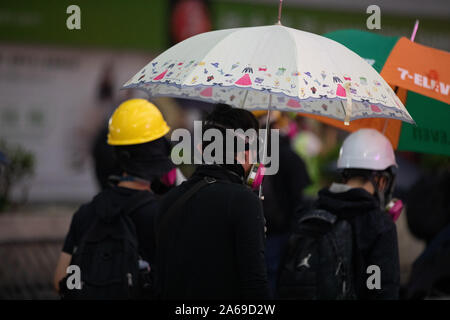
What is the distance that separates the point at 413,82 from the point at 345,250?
94 cm

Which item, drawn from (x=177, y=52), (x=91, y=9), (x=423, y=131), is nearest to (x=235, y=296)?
(x=177, y=52)

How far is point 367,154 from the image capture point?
362cm

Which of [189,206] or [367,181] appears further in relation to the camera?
[367,181]

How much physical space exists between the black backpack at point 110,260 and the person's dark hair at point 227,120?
0.71 m

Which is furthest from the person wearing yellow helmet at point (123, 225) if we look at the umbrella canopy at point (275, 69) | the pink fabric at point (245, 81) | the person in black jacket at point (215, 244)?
the pink fabric at point (245, 81)

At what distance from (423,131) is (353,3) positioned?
25.6 ft

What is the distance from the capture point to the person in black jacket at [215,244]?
102 inches

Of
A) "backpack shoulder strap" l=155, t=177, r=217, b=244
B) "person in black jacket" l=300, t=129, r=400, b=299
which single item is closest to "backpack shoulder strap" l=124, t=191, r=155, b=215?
"backpack shoulder strap" l=155, t=177, r=217, b=244

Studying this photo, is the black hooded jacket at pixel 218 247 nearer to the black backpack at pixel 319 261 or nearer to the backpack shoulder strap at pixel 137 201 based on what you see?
the backpack shoulder strap at pixel 137 201

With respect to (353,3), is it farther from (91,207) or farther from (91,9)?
(91,207)

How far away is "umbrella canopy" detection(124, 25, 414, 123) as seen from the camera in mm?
2770

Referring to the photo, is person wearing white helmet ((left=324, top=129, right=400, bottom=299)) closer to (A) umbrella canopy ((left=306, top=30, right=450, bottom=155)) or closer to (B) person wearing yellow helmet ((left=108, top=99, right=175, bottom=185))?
(A) umbrella canopy ((left=306, top=30, right=450, bottom=155))

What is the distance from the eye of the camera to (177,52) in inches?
124
